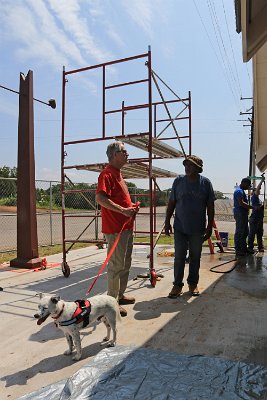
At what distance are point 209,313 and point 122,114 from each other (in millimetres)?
4132

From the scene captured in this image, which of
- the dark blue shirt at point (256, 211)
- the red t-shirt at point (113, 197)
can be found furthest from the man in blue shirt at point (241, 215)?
the red t-shirt at point (113, 197)

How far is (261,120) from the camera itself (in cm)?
826

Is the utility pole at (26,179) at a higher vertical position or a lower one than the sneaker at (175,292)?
higher

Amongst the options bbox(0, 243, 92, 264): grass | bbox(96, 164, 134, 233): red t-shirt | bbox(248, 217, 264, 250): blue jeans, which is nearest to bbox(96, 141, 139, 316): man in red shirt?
bbox(96, 164, 134, 233): red t-shirt

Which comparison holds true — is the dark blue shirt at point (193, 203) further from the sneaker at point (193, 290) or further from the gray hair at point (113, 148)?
the gray hair at point (113, 148)

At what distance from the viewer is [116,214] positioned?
3928 mm

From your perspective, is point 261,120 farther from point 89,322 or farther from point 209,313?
point 89,322

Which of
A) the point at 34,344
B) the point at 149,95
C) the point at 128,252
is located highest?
the point at 149,95

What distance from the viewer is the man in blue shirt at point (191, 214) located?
4.58 metres

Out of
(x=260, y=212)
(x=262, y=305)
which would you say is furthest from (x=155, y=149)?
(x=260, y=212)

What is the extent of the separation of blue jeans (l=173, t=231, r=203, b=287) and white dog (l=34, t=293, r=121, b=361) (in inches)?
68.6

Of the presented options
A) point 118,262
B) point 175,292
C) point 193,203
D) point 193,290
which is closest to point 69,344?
point 118,262

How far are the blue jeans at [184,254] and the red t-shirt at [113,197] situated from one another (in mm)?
971

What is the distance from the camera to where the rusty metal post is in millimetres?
6686
